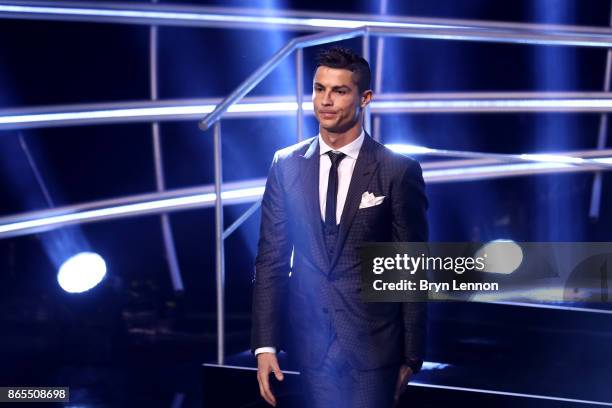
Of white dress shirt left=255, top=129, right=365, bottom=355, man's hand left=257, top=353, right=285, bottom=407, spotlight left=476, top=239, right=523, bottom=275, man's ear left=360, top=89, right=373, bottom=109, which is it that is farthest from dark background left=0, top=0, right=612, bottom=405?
man's ear left=360, top=89, right=373, bottom=109

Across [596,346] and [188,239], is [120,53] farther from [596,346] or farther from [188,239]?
[596,346]

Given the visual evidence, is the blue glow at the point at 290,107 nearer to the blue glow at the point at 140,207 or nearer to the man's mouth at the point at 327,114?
the blue glow at the point at 140,207

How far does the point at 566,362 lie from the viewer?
4.06 metres

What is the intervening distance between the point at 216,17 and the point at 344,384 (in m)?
3.92

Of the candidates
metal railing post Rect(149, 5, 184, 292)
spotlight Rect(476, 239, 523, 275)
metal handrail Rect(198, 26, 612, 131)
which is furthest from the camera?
→ metal railing post Rect(149, 5, 184, 292)

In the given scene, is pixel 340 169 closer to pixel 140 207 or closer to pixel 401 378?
pixel 401 378

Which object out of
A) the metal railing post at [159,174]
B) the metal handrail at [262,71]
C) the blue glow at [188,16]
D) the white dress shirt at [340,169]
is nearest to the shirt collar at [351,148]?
the white dress shirt at [340,169]

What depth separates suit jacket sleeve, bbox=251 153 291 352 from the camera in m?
2.69

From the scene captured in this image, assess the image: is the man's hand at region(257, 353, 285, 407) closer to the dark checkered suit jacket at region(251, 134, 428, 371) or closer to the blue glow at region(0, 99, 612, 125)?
the dark checkered suit jacket at region(251, 134, 428, 371)

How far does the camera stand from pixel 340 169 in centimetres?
272

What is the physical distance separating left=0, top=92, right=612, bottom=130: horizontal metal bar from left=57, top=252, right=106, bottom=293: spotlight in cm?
84

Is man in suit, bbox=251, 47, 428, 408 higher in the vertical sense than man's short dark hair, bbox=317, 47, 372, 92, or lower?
lower

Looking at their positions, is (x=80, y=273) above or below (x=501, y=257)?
below

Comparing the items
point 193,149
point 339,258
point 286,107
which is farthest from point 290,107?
point 339,258
